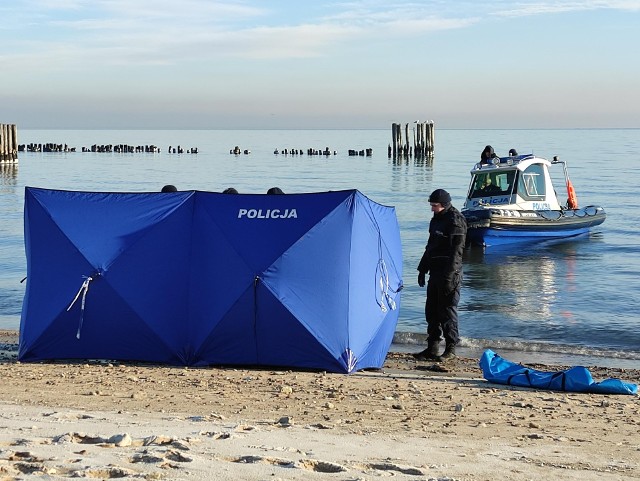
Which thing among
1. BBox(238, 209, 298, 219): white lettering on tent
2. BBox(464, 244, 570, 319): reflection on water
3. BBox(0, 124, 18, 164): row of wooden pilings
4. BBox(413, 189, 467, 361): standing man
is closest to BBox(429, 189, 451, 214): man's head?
BBox(413, 189, 467, 361): standing man

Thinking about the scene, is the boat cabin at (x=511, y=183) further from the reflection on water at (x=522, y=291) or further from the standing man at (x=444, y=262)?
the standing man at (x=444, y=262)

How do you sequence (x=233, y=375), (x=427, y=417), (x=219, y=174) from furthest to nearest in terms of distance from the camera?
(x=219, y=174) < (x=233, y=375) < (x=427, y=417)

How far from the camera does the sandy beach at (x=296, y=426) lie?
5.65m

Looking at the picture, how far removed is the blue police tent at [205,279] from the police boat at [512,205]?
14808 millimetres

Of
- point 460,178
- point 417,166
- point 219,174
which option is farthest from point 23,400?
point 417,166

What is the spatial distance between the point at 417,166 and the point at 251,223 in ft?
194

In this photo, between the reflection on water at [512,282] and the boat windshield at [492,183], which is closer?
the reflection on water at [512,282]

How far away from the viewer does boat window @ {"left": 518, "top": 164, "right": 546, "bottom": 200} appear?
83.6 ft

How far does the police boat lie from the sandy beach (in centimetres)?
1481

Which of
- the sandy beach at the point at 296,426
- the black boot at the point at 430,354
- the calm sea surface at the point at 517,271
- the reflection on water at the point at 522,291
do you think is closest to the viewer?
the sandy beach at the point at 296,426

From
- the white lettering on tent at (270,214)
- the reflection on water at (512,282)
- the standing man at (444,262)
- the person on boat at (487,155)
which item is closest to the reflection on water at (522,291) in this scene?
the reflection on water at (512,282)

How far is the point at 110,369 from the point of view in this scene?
974cm

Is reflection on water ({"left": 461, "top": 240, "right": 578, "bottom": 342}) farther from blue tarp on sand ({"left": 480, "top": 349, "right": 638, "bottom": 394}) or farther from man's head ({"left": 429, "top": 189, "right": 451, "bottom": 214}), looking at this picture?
blue tarp on sand ({"left": 480, "top": 349, "right": 638, "bottom": 394})

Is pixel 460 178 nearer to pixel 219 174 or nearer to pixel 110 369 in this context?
pixel 219 174
